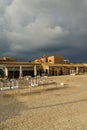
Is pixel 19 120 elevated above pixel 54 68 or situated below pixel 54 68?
below

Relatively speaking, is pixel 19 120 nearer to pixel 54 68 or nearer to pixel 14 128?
pixel 14 128

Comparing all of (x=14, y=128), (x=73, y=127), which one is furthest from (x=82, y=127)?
(x=14, y=128)

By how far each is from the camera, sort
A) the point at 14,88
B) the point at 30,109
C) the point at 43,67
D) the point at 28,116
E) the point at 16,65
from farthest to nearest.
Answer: the point at 43,67, the point at 16,65, the point at 14,88, the point at 30,109, the point at 28,116

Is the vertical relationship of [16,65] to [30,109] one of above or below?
above

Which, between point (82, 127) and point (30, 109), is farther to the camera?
point (30, 109)

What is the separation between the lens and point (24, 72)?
4253 cm

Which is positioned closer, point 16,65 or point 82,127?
point 82,127

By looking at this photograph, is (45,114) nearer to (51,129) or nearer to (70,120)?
(70,120)

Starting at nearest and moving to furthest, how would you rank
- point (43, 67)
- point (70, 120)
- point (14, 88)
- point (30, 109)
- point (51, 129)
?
1. point (51, 129)
2. point (70, 120)
3. point (30, 109)
4. point (14, 88)
5. point (43, 67)

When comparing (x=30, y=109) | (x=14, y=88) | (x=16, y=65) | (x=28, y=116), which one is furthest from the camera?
(x=16, y=65)

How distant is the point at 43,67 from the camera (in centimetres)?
4647

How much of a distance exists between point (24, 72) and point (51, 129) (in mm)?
36391

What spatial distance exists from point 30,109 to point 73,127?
320 centimetres

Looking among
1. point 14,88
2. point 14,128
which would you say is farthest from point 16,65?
point 14,128
